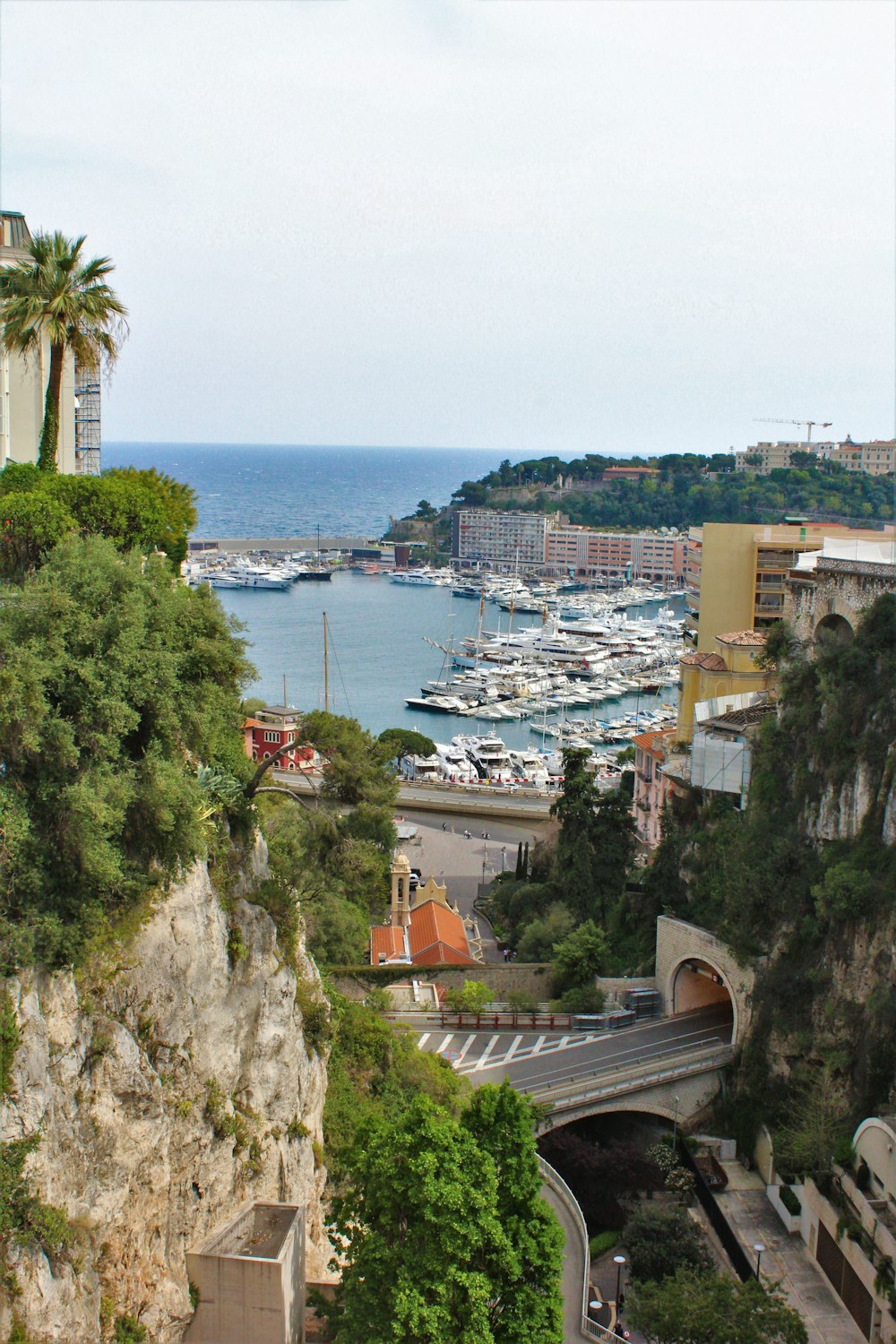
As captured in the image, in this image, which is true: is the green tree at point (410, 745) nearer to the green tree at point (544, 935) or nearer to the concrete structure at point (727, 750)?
the green tree at point (544, 935)

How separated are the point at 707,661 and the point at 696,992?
11099 millimetres

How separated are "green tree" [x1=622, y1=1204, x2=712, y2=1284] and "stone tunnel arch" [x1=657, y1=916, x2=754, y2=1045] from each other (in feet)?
19.3

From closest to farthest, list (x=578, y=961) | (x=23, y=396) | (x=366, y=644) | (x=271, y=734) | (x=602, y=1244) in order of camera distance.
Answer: (x=602, y=1244), (x=23, y=396), (x=578, y=961), (x=271, y=734), (x=366, y=644)

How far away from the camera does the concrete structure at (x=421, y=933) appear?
32.2 m

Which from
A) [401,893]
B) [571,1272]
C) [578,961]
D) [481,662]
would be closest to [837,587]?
[578,961]

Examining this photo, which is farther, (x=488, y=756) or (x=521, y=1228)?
(x=488, y=756)

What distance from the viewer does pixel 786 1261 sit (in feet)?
74.3

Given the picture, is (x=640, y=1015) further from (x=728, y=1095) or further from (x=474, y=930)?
(x=474, y=930)

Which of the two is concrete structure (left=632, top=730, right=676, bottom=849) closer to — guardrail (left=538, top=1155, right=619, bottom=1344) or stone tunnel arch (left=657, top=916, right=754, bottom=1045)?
stone tunnel arch (left=657, top=916, right=754, bottom=1045)

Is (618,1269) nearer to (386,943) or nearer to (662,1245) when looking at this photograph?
(662,1245)

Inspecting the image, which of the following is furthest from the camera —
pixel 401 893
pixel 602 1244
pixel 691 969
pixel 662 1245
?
pixel 401 893

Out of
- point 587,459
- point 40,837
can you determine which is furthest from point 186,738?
point 587,459

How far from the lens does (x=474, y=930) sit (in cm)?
3766

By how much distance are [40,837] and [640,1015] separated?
19161mm
